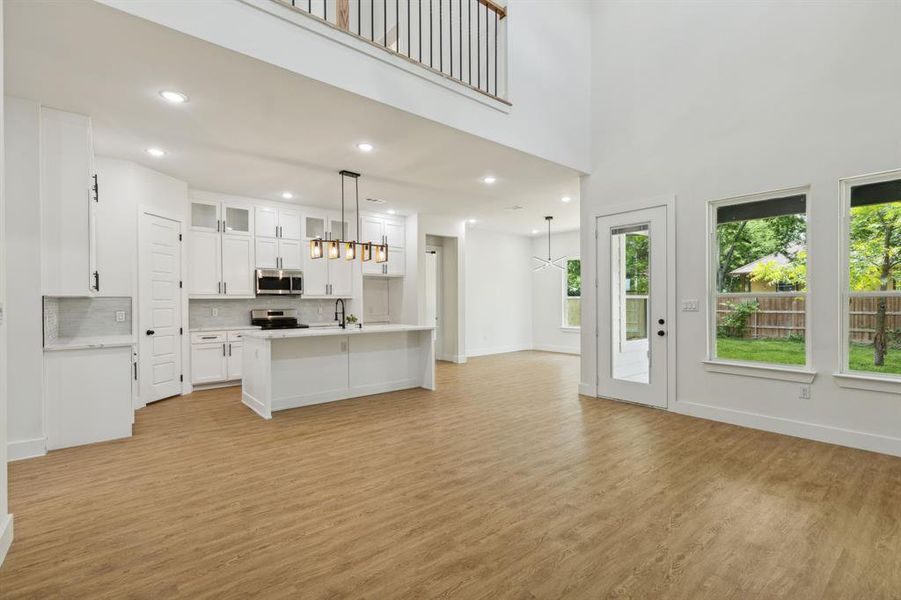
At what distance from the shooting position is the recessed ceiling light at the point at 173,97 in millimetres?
3460

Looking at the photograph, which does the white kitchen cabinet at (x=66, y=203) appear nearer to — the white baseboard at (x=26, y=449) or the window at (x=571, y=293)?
the white baseboard at (x=26, y=449)

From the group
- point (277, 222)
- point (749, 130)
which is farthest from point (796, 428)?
point (277, 222)

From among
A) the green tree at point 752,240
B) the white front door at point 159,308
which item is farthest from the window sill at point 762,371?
the white front door at point 159,308

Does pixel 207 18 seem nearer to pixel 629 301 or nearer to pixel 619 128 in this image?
pixel 619 128

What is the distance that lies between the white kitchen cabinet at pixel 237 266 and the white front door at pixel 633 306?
5193 millimetres

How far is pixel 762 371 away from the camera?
4242 millimetres

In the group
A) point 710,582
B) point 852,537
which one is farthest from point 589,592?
point 852,537

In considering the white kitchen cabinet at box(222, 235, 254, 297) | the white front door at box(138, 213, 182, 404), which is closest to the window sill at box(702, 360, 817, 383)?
the white kitchen cabinet at box(222, 235, 254, 297)

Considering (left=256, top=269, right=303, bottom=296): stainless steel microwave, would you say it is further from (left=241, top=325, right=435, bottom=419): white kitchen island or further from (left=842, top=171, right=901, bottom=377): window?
(left=842, top=171, right=901, bottom=377): window

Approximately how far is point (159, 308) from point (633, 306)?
6.03 metres

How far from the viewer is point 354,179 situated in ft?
19.7

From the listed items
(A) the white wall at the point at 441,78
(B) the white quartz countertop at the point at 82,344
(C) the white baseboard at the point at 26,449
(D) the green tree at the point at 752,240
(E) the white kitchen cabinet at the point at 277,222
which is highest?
(A) the white wall at the point at 441,78

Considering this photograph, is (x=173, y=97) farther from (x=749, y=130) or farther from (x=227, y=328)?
(x=749, y=130)

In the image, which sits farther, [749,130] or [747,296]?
[747,296]
